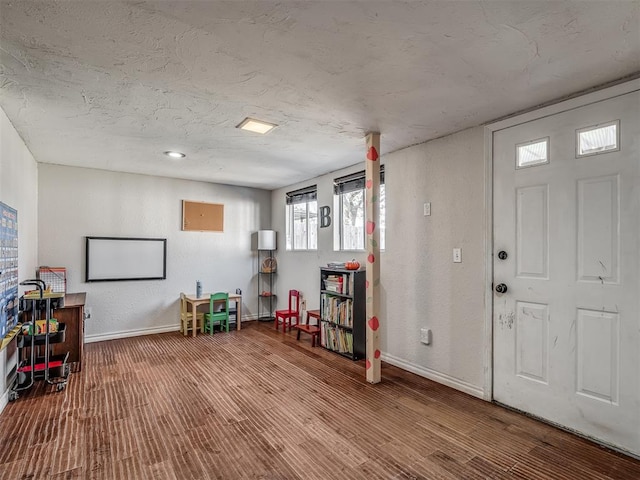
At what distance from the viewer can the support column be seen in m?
3.05

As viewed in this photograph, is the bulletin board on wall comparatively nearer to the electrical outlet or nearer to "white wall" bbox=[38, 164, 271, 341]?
"white wall" bbox=[38, 164, 271, 341]

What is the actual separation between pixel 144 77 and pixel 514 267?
2.88 m

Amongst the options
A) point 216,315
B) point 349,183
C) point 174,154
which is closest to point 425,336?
point 349,183

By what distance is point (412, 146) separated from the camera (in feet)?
11.2

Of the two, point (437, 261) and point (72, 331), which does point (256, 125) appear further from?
point (72, 331)

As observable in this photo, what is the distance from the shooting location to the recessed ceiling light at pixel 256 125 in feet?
9.17

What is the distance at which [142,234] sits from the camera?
4.84m

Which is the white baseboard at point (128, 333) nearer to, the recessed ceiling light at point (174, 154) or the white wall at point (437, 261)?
the recessed ceiling light at point (174, 154)

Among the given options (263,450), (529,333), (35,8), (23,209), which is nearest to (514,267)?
(529,333)

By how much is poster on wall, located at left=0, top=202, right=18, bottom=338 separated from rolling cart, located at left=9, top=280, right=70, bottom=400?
15 centimetres

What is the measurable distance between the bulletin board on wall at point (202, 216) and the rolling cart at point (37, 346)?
224 cm

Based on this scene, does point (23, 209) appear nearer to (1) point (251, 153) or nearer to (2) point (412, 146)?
(1) point (251, 153)

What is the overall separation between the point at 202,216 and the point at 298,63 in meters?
3.89

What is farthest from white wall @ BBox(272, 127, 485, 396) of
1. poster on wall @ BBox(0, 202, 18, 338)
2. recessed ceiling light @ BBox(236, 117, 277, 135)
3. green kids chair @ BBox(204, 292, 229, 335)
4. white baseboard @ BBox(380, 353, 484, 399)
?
poster on wall @ BBox(0, 202, 18, 338)
